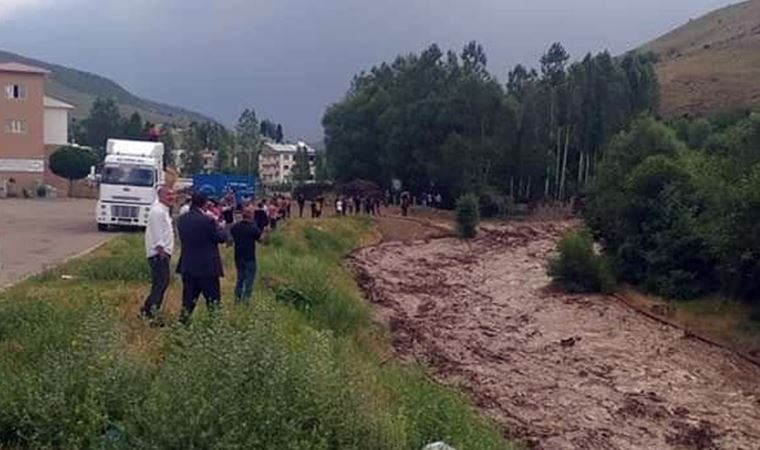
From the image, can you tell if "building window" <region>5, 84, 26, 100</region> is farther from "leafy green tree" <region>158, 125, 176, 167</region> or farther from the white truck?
the white truck

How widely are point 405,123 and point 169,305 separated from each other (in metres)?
59.3

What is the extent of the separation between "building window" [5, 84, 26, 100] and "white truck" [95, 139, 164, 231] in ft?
137

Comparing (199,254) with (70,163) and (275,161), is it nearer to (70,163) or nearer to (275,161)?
(70,163)

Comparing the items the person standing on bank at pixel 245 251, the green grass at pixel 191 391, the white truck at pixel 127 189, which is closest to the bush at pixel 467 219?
the white truck at pixel 127 189

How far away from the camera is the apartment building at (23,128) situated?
78000 mm

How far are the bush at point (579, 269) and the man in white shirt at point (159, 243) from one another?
25.6m

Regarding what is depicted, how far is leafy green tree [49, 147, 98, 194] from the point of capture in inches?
3034

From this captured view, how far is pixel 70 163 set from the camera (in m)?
77.2

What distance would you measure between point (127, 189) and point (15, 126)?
41.7 metres

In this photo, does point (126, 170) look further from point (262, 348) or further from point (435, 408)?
point (262, 348)

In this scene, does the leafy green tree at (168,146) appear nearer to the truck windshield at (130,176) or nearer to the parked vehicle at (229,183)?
the parked vehicle at (229,183)

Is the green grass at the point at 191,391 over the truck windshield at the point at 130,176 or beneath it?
beneath

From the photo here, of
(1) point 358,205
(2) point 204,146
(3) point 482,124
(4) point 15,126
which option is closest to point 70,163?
(4) point 15,126

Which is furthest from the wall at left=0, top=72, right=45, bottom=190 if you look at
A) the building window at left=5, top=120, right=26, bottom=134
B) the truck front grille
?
the truck front grille
